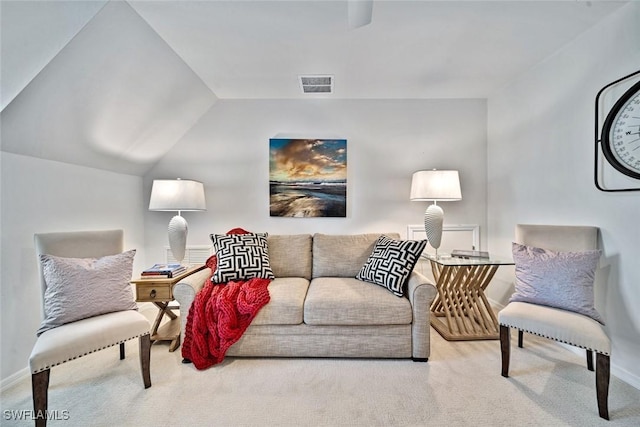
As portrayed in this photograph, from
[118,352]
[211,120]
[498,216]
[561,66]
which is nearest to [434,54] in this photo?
[561,66]

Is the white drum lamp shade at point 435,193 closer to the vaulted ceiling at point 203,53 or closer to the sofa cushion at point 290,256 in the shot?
the vaulted ceiling at point 203,53

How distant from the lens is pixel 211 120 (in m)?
3.27

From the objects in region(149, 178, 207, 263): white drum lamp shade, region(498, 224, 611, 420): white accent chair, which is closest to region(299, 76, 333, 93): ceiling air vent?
region(149, 178, 207, 263): white drum lamp shade

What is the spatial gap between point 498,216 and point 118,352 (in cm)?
379

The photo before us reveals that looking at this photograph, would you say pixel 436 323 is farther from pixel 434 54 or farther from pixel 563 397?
pixel 434 54

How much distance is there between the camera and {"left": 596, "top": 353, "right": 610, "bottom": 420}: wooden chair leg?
151 cm

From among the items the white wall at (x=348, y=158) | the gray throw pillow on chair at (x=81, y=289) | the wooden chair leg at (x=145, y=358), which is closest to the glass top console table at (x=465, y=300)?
the white wall at (x=348, y=158)

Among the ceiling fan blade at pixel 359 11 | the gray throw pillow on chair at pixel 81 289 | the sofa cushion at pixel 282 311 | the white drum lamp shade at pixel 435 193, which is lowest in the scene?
the sofa cushion at pixel 282 311

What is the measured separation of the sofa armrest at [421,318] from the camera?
2.07m

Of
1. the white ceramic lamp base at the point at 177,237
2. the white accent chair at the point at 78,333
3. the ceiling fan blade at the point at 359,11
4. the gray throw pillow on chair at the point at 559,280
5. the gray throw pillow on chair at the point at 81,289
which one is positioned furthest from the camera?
the white ceramic lamp base at the point at 177,237

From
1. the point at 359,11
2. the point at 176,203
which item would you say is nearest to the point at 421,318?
the point at 359,11

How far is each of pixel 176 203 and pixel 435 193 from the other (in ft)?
8.29

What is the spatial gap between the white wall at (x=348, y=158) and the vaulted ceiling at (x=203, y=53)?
36 cm

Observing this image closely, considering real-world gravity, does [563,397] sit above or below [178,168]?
below
